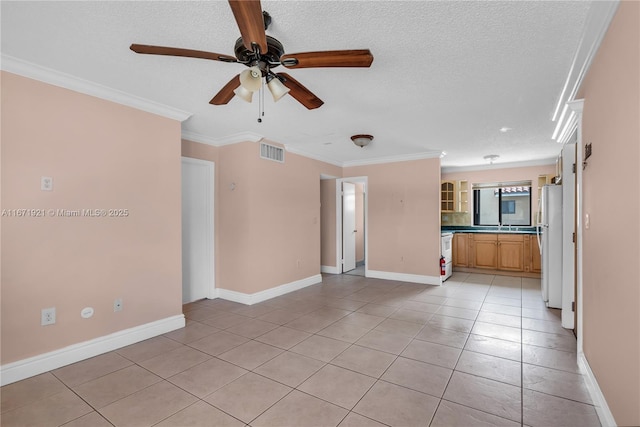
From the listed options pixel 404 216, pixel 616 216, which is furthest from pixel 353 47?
pixel 404 216

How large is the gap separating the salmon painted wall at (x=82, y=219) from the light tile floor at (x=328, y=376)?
403 millimetres

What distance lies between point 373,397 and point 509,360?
1.42 meters

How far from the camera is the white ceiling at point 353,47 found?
69.4 inches

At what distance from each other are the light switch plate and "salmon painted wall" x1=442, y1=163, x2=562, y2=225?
7.58m

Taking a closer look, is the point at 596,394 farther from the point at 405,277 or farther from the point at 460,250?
the point at 460,250

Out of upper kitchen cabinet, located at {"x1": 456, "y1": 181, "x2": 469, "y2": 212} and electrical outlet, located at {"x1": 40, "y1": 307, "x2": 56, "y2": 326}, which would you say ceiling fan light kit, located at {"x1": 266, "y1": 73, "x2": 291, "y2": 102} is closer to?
electrical outlet, located at {"x1": 40, "y1": 307, "x2": 56, "y2": 326}

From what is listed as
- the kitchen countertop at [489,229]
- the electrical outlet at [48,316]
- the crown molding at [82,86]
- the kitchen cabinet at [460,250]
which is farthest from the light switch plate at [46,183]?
A: the kitchen cabinet at [460,250]

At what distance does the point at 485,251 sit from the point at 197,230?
5969mm

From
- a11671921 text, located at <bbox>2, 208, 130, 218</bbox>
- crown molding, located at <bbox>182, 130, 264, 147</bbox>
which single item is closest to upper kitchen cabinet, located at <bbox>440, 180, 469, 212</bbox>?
crown molding, located at <bbox>182, 130, 264, 147</bbox>

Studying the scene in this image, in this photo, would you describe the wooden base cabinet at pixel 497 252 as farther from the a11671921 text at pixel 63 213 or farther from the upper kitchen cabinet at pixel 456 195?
the a11671921 text at pixel 63 213

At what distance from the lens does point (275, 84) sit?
2.04 meters

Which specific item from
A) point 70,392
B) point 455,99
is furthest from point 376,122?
point 70,392

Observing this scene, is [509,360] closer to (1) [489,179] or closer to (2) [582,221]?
(2) [582,221]

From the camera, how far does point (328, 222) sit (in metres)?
6.68
